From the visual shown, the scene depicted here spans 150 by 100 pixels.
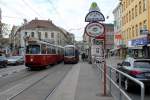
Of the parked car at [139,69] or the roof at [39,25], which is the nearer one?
the parked car at [139,69]

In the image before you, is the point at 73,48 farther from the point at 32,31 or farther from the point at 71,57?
the point at 32,31

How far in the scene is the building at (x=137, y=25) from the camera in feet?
156

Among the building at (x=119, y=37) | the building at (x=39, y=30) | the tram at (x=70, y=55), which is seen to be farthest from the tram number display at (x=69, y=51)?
the building at (x=39, y=30)

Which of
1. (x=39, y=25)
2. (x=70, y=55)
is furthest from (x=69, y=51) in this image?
(x=39, y=25)

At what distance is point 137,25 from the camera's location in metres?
55.4

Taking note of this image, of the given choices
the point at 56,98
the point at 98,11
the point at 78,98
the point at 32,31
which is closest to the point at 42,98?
the point at 56,98

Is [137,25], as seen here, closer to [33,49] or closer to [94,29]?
[33,49]

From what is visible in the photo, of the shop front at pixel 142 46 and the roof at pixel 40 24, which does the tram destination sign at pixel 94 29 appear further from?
the roof at pixel 40 24

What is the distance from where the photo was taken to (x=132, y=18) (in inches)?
2382

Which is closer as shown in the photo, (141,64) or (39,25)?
(141,64)

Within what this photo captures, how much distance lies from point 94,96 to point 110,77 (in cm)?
131

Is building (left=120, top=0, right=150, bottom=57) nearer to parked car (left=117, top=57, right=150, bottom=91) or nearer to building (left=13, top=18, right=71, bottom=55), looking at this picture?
parked car (left=117, top=57, right=150, bottom=91)

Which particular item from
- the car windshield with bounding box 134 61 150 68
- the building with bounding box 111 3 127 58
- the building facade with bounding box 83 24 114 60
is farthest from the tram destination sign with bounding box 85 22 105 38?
the building with bounding box 111 3 127 58

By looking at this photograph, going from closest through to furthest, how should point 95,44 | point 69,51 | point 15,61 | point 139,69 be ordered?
1. point 139,69
2. point 95,44
3. point 15,61
4. point 69,51
